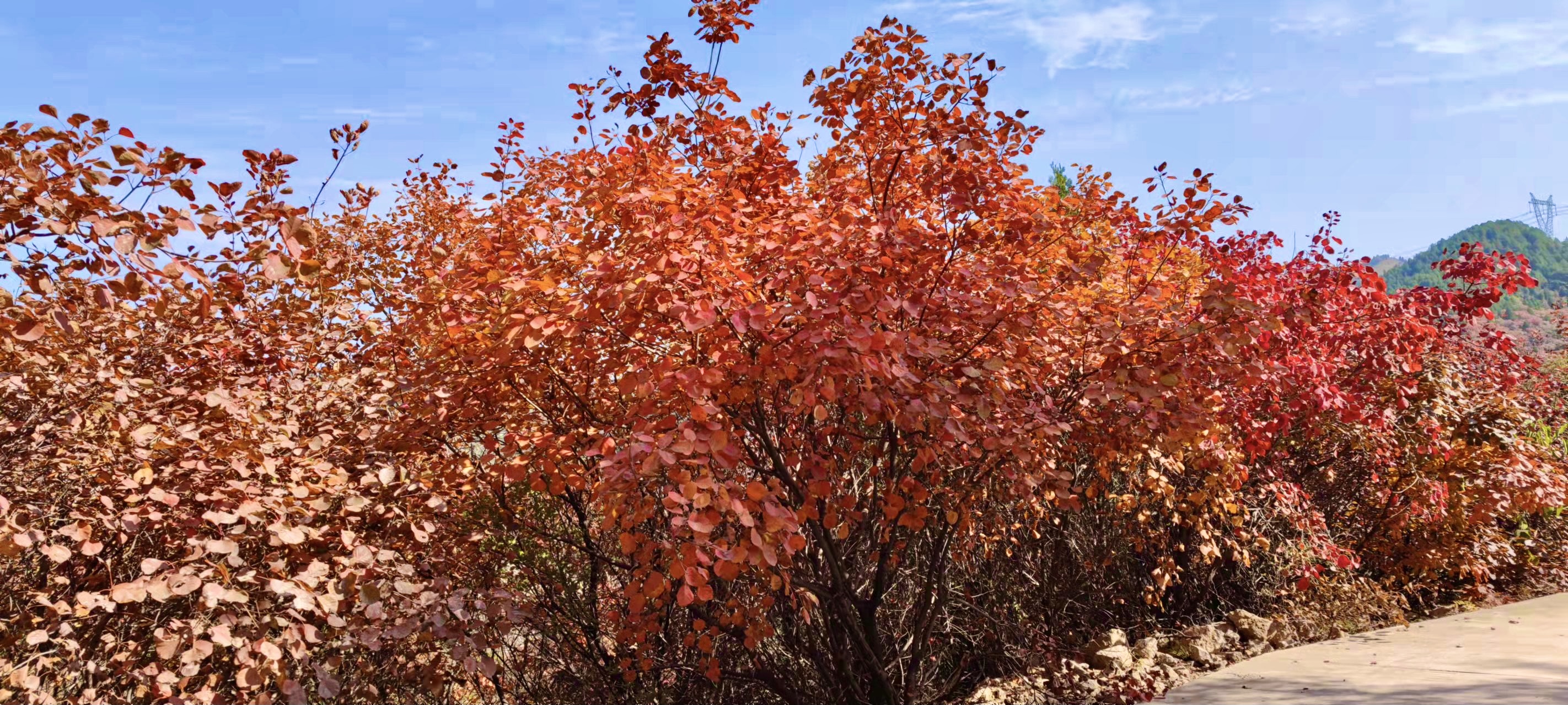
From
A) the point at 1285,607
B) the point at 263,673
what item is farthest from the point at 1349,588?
the point at 263,673

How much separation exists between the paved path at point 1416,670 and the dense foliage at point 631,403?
2.51 feet

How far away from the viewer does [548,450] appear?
3.49 meters

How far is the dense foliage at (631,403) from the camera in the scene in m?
2.76

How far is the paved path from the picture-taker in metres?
4.11

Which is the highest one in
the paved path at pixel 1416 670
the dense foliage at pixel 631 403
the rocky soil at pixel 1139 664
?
the dense foliage at pixel 631 403

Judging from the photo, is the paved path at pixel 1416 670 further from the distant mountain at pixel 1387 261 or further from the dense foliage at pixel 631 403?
the distant mountain at pixel 1387 261

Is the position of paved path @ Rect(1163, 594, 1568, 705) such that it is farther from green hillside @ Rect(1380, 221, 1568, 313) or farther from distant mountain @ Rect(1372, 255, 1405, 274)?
distant mountain @ Rect(1372, 255, 1405, 274)

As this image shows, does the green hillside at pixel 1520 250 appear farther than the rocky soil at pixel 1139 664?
Yes

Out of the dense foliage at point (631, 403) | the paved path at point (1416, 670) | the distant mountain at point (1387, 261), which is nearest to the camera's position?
the dense foliage at point (631, 403)

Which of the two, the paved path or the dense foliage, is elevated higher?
the dense foliage

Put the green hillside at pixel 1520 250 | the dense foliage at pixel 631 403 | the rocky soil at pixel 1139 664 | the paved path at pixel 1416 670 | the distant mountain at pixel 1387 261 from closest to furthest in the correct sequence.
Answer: the dense foliage at pixel 631 403
the paved path at pixel 1416 670
the rocky soil at pixel 1139 664
the green hillside at pixel 1520 250
the distant mountain at pixel 1387 261

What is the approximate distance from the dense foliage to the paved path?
0.77 metres

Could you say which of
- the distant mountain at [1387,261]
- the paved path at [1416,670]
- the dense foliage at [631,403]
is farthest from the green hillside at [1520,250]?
the dense foliage at [631,403]

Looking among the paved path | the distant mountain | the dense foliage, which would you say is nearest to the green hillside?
the distant mountain
